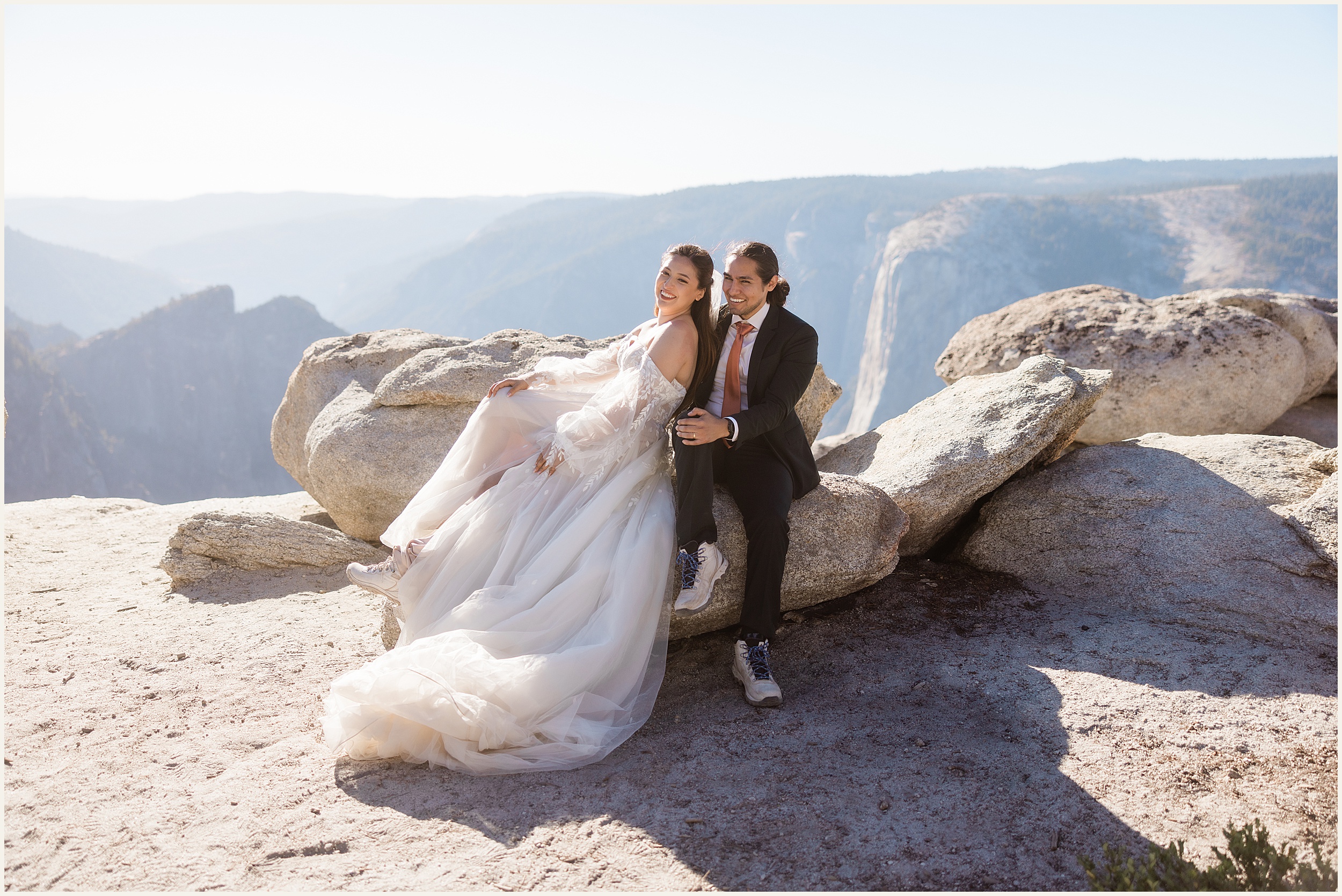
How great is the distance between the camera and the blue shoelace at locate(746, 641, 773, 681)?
396 cm

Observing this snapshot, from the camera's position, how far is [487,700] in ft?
11.0

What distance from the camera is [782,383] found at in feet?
14.3

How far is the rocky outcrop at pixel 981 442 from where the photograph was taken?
5207 millimetres

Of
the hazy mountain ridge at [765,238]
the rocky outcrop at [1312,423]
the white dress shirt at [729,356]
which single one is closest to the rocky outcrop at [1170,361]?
the rocky outcrop at [1312,423]

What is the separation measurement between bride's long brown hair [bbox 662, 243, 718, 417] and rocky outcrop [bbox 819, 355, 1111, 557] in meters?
1.61

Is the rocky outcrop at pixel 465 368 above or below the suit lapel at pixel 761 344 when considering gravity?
below

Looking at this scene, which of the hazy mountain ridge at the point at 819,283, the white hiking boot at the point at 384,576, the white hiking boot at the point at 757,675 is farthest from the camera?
the hazy mountain ridge at the point at 819,283

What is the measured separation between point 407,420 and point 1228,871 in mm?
6277

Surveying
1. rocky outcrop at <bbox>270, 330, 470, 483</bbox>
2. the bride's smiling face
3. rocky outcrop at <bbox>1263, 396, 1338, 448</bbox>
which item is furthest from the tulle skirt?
rocky outcrop at <bbox>1263, 396, 1338, 448</bbox>

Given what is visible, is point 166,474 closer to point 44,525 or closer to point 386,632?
point 44,525

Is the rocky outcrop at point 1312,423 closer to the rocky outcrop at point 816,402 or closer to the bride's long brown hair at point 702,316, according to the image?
the rocky outcrop at point 816,402

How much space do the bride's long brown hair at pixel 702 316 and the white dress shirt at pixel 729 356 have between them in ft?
0.24

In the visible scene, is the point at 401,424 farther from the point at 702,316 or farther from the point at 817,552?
the point at 817,552

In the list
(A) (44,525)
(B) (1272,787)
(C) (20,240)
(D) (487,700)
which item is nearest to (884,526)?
(B) (1272,787)
